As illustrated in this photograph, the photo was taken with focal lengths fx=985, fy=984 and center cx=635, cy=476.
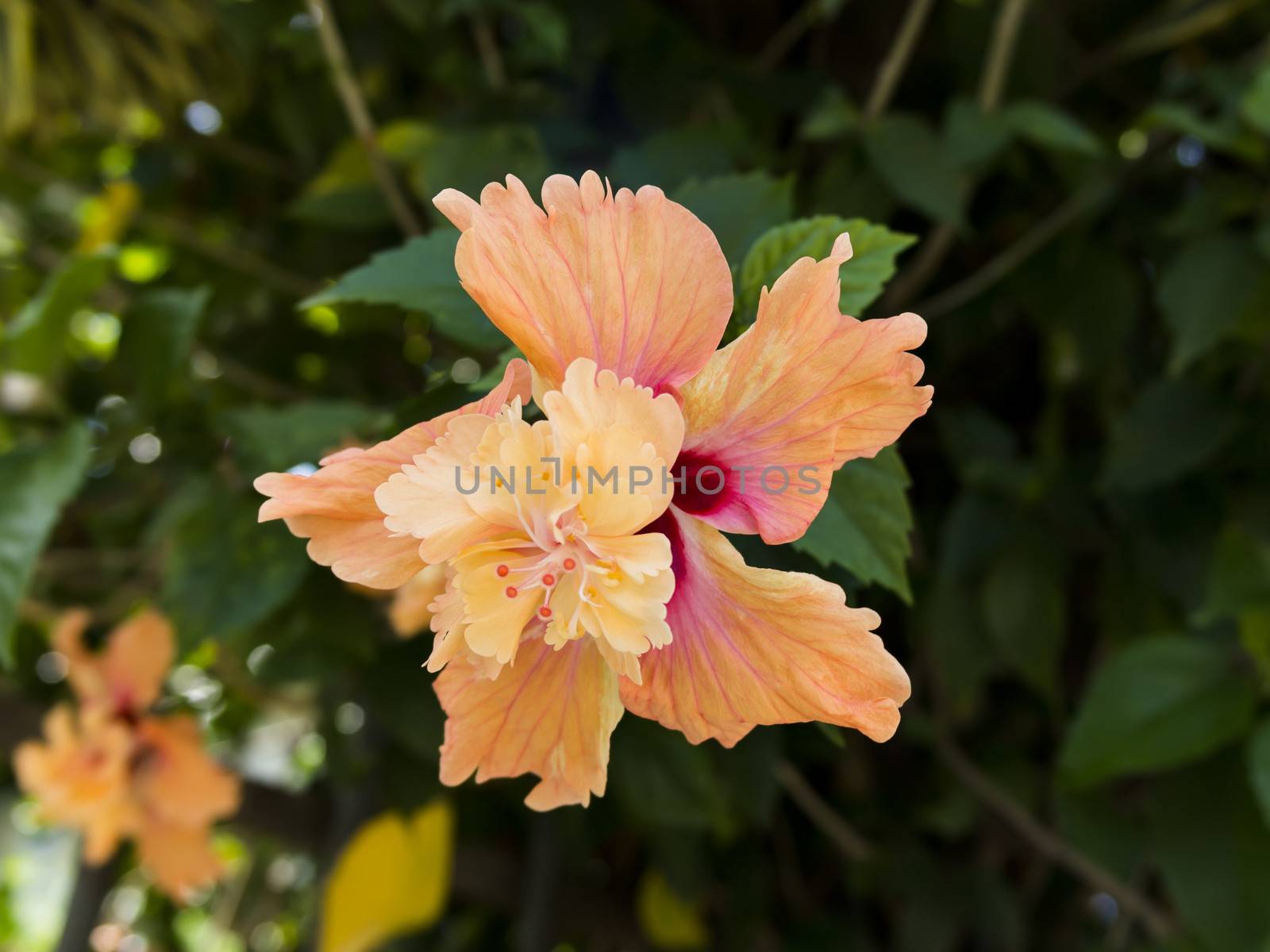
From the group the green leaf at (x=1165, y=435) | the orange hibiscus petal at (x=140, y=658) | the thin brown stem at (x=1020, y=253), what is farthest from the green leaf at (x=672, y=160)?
the orange hibiscus petal at (x=140, y=658)

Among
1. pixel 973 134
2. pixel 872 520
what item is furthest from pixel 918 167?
pixel 872 520

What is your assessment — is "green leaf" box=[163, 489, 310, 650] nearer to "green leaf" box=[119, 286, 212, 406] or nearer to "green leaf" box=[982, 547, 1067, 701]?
"green leaf" box=[119, 286, 212, 406]

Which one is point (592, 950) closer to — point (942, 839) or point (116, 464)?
point (942, 839)

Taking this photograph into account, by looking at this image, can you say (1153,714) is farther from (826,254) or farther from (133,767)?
(133,767)

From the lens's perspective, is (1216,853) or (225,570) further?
(1216,853)

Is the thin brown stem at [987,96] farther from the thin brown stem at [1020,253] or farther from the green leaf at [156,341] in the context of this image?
the green leaf at [156,341]

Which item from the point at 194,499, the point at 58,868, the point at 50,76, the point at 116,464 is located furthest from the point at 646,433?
the point at 58,868
